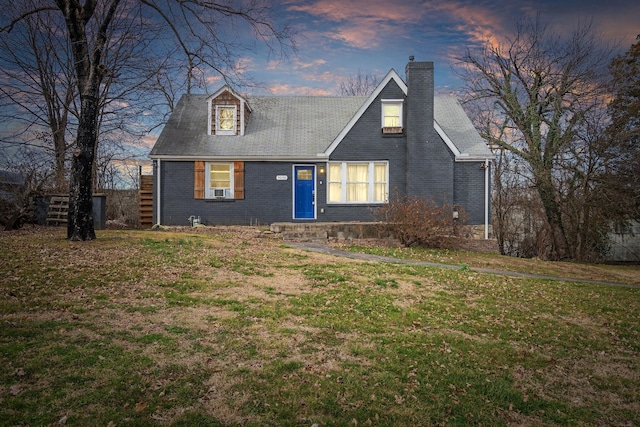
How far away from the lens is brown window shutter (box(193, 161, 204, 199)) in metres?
17.9

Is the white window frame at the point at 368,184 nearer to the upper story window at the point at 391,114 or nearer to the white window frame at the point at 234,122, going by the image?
the upper story window at the point at 391,114

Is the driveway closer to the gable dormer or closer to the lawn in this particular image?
the lawn

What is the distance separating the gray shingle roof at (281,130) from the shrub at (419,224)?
382 centimetres

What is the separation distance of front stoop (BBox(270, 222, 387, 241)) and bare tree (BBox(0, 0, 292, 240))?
20.2 feet

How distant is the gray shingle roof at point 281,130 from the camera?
17953mm

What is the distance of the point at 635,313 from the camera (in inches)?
312

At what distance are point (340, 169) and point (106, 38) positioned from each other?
10160 mm

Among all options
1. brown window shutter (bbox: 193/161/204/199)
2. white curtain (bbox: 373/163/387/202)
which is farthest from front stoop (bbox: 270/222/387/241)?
brown window shutter (bbox: 193/161/204/199)

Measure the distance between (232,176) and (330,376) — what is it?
15.0 metres

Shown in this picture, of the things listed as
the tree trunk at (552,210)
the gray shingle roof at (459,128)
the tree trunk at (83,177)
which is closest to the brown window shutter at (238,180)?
the tree trunk at (83,177)

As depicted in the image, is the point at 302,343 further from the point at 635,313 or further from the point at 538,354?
the point at 635,313

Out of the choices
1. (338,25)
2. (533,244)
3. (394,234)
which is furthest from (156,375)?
(533,244)

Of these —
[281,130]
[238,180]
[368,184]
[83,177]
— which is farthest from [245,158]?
[83,177]

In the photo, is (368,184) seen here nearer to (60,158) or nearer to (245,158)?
(245,158)
